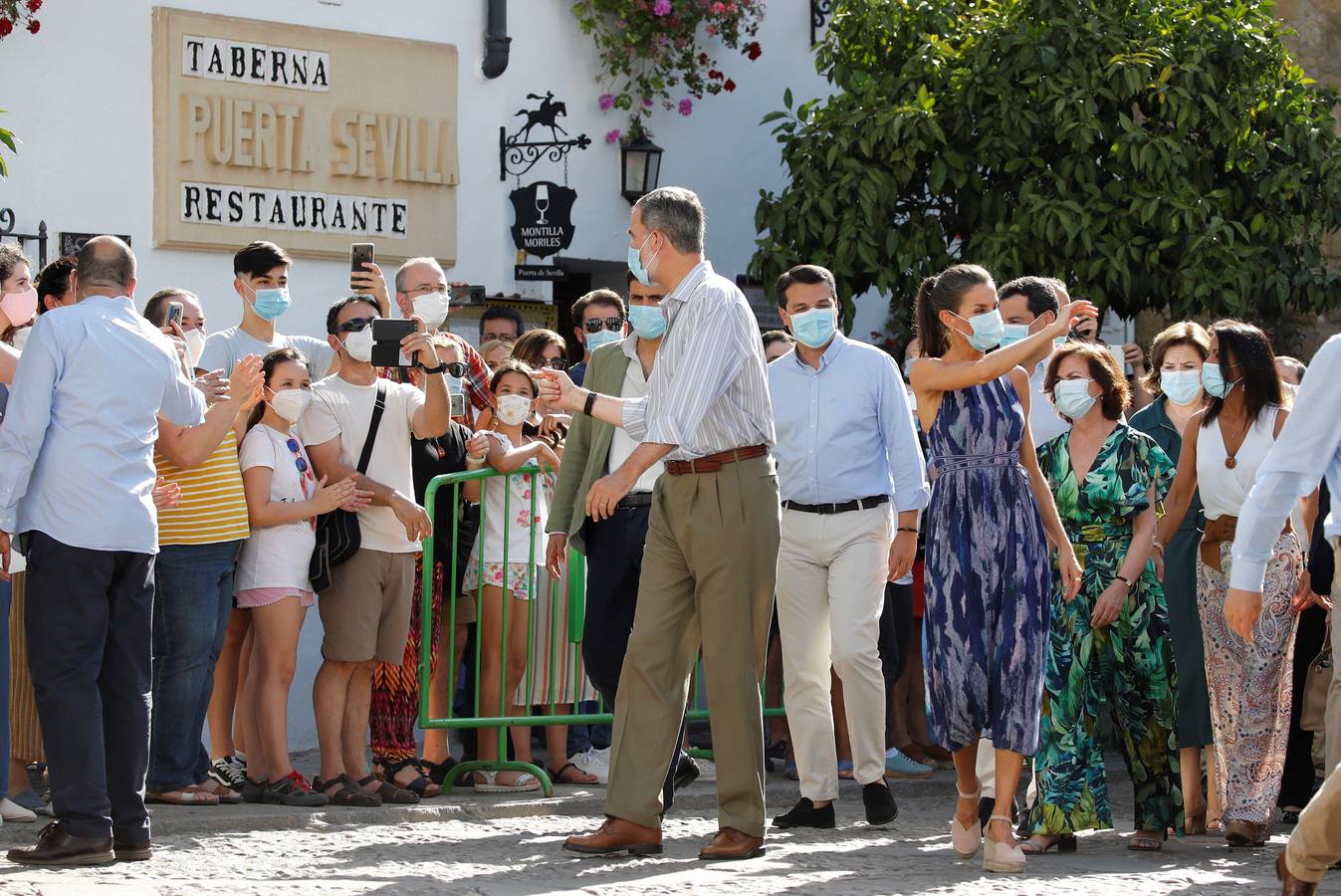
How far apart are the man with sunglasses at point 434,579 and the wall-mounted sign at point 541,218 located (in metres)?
3.15

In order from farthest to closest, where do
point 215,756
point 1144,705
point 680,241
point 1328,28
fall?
point 1328,28
point 215,756
point 1144,705
point 680,241

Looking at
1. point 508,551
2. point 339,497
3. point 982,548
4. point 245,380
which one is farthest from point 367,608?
point 982,548

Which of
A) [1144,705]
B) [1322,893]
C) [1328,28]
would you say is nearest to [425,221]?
[1144,705]

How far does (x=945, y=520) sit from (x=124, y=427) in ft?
9.20

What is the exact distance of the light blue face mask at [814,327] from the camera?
8.43 metres

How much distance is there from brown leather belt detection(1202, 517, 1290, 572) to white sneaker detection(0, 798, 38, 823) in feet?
15.2

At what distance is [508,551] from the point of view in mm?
9164

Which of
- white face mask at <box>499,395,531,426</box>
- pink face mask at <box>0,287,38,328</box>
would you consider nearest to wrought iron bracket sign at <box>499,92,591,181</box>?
white face mask at <box>499,395,531,426</box>

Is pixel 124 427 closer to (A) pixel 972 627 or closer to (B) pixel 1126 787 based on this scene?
(A) pixel 972 627

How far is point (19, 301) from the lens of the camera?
750cm

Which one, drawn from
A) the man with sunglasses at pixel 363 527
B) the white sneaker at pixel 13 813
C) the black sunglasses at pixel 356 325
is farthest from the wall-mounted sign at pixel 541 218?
the white sneaker at pixel 13 813

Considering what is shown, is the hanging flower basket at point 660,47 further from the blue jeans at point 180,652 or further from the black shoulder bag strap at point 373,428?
the blue jeans at point 180,652

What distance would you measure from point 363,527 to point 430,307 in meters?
1.08

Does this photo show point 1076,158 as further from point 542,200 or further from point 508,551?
point 508,551
